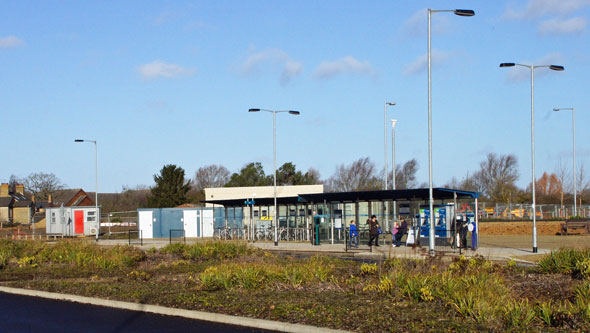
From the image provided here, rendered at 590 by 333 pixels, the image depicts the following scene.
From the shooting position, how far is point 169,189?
85125 millimetres

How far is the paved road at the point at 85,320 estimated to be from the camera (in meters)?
11.0

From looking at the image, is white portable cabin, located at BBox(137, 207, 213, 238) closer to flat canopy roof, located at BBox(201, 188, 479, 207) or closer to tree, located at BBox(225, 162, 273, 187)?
flat canopy roof, located at BBox(201, 188, 479, 207)

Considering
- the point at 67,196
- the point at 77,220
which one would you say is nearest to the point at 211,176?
the point at 67,196

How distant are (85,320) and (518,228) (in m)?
47.6

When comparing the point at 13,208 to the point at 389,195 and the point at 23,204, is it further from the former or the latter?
the point at 389,195

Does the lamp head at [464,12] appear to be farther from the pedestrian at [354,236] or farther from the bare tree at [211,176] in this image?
the bare tree at [211,176]

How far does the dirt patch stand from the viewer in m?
52.7

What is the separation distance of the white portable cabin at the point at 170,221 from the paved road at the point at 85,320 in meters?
40.4

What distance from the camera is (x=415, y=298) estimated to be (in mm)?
11875

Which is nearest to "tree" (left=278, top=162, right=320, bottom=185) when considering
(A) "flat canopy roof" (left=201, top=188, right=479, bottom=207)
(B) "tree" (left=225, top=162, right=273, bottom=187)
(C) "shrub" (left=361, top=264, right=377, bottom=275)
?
(B) "tree" (left=225, top=162, right=273, bottom=187)

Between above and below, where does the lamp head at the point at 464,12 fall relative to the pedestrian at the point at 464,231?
above

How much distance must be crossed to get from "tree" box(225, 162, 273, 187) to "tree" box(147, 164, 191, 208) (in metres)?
16.5

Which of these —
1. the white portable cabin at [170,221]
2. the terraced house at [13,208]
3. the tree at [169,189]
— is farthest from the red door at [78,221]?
the terraced house at [13,208]

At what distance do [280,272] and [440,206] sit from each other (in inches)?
696
